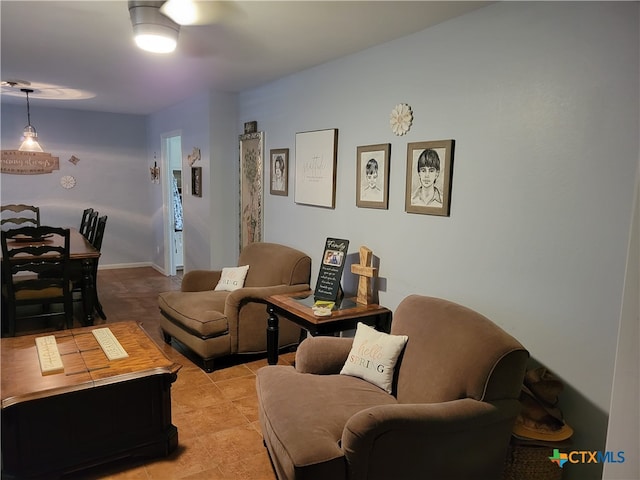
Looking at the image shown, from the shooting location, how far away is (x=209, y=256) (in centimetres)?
483

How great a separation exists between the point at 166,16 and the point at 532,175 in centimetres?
203

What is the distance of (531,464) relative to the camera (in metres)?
1.94

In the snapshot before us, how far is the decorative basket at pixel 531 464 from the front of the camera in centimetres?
192

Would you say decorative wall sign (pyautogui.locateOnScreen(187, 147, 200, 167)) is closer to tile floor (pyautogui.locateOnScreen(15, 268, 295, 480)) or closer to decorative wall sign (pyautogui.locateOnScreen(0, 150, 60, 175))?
tile floor (pyautogui.locateOnScreen(15, 268, 295, 480))

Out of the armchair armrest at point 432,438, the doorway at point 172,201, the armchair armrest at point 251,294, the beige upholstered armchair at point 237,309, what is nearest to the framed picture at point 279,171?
the beige upholstered armchair at point 237,309

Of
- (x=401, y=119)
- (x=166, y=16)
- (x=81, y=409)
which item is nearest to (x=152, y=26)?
(x=166, y=16)

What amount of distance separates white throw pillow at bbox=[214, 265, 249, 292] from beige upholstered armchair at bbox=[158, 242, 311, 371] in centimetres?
4

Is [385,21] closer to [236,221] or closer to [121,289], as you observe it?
[236,221]

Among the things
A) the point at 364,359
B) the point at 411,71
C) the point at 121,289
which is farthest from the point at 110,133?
the point at 364,359

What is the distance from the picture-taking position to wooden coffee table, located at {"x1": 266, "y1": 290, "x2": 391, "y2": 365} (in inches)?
107

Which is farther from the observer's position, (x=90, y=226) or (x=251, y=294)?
(x=90, y=226)

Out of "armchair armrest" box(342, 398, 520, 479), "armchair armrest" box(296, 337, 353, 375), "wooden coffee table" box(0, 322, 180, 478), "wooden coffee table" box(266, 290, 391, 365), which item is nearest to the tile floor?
"wooden coffee table" box(0, 322, 180, 478)

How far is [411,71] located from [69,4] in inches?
75.8

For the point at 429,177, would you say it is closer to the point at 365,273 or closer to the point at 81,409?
the point at 365,273
